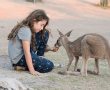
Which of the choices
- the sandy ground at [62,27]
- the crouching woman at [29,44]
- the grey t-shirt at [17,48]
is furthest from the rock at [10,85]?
the grey t-shirt at [17,48]

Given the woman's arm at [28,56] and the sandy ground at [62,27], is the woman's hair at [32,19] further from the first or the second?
the sandy ground at [62,27]

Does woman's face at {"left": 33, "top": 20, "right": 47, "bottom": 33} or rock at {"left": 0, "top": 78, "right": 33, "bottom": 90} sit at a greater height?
woman's face at {"left": 33, "top": 20, "right": 47, "bottom": 33}

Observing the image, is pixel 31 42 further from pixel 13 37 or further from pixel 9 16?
pixel 9 16

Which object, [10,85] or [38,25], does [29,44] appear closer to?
[38,25]

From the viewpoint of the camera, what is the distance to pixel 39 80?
6.31 m

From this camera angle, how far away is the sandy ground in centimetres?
623

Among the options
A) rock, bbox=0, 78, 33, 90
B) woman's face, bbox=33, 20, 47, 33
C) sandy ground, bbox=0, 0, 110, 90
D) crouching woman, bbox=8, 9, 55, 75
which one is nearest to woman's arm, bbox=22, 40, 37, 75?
crouching woman, bbox=8, 9, 55, 75

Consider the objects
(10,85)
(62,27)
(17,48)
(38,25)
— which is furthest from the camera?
(62,27)

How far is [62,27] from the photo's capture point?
1545 centimetres

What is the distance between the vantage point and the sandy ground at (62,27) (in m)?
6.23

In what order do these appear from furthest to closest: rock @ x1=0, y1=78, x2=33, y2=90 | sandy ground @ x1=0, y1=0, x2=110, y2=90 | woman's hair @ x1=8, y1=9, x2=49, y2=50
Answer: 1. woman's hair @ x1=8, y1=9, x2=49, y2=50
2. sandy ground @ x1=0, y1=0, x2=110, y2=90
3. rock @ x1=0, y1=78, x2=33, y2=90

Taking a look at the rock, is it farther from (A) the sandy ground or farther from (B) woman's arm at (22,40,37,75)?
(B) woman's arm at (22,40,37,75)

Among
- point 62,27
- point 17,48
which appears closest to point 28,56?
point 17,48

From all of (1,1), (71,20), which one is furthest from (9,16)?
(1,1)
